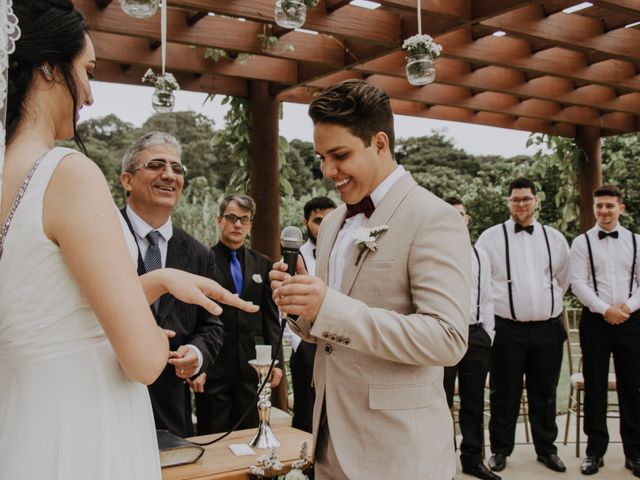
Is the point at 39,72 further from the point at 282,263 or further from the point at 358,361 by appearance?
the point at 358,361

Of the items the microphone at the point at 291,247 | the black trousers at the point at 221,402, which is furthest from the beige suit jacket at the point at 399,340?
the black trousers at the point at 221,402

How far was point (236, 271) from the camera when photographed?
181 inches

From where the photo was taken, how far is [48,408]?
122 cm

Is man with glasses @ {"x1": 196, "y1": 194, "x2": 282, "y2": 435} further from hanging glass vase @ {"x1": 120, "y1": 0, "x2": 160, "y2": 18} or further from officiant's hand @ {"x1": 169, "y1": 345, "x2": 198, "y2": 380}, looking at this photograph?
hanging glass vase @ {"x1": 120, "y1": 0, "x2": 160, "y2": 18}

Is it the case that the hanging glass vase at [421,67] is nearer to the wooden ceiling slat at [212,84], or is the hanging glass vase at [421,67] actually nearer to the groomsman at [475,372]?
the groomsman at [475,372]

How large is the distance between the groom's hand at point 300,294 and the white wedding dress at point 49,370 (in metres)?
0.48

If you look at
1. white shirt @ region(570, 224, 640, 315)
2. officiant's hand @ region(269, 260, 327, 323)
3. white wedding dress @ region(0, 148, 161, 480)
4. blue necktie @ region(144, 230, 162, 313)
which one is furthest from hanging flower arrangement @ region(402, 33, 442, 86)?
white wedding dress @ region(0, 148, 161, 480)

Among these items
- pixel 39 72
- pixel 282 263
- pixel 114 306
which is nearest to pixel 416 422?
pixel 282 263

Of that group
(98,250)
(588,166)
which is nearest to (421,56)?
(98,250)

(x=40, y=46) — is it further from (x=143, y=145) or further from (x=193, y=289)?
(x=143, y=145)

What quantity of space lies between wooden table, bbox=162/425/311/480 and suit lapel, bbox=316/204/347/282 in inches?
35.6

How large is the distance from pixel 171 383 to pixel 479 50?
372 centimetres

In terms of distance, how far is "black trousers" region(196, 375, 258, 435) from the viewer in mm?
4293

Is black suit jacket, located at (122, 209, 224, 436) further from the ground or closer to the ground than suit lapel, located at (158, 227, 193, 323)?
closer to the ground
